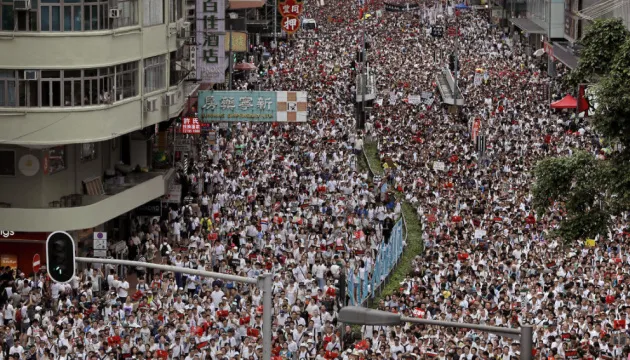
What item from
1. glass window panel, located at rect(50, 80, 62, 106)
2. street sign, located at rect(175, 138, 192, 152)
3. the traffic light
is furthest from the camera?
street sign, located at rect(175, 138, 192, 152)

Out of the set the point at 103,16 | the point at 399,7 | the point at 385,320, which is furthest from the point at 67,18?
the point at 399,7

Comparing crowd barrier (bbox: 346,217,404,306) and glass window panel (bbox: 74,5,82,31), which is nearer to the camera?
crowd barrier (bbox: 346,217,404,306)

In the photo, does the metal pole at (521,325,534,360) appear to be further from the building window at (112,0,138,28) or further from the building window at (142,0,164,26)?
the building window at (142,0,164,26)

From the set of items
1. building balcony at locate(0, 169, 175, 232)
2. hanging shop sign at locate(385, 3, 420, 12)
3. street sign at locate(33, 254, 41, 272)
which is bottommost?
street sign at locate(33, 254, 41, 272)

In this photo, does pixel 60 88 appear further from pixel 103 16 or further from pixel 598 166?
pixel 598 166

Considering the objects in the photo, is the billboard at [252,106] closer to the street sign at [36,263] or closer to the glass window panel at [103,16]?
the glass window panel at [103,16]

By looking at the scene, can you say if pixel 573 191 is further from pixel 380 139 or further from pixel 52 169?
pixel 380 139

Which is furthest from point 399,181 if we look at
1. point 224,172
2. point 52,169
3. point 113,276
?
point 113,276

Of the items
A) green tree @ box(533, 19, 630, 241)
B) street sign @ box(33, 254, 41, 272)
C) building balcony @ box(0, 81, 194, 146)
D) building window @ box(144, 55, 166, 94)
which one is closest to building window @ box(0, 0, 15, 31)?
building balcony @ box(0, 81, 194, 146)

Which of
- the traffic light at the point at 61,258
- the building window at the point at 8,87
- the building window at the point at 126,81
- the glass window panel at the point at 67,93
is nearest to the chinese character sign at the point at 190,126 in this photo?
the building window at the point at 126,81
